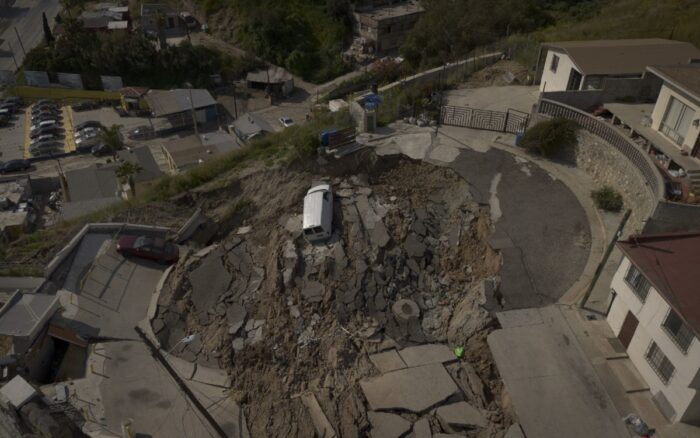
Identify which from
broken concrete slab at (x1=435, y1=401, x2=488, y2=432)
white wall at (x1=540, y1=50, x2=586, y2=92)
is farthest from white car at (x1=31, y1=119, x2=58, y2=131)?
broken concrete slab at (x1=435, y1=401, x2=488, y2=432)

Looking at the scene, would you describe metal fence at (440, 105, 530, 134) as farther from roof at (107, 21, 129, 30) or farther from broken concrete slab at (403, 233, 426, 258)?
roof at (107, 21, 129, 30)

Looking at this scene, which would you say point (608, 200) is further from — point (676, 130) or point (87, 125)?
point (87, 125)

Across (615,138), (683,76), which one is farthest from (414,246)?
(683,76)

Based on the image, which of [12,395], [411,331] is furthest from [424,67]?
[12,395]

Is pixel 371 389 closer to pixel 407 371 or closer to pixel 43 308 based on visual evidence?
pixel 407 371

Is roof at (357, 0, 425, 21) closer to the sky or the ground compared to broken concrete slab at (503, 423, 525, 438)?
closer to the ground
